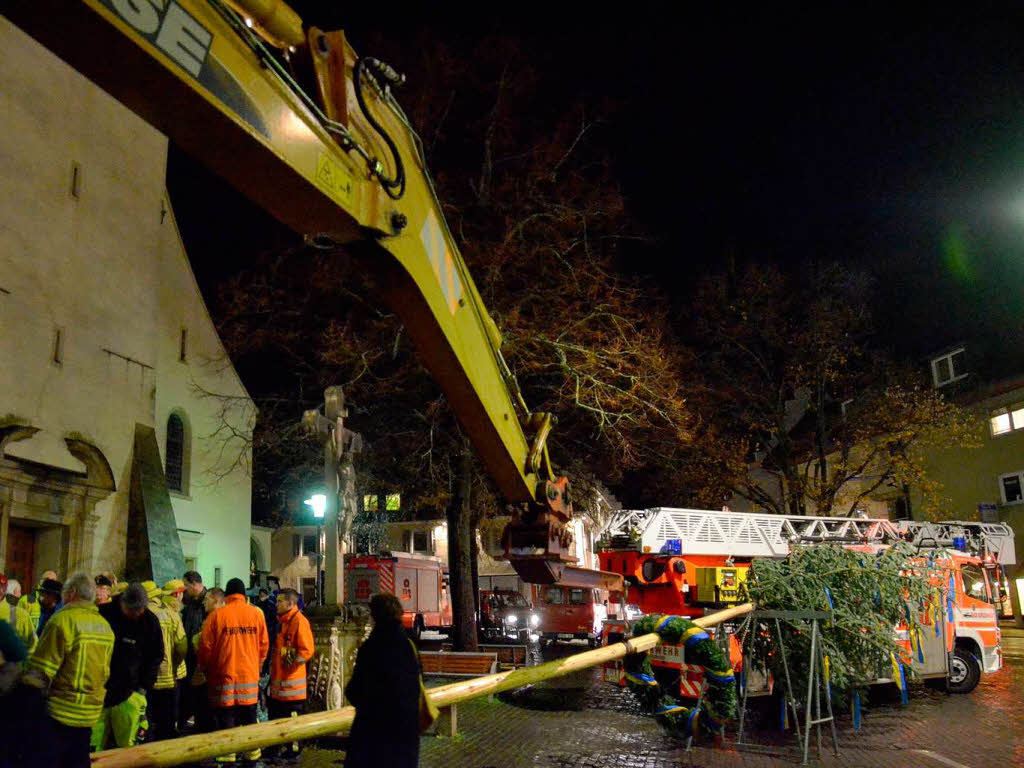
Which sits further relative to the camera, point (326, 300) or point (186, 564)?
point (186, 564)

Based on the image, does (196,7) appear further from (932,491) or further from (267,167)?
(932,491)

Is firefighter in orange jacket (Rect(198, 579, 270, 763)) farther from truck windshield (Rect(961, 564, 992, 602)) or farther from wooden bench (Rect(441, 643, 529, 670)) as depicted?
truck windshield (Rect(961, 564, 992, 602))

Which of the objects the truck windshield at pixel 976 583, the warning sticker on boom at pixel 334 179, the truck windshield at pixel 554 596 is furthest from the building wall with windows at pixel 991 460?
the warning sticker on boom at pixel 334 179

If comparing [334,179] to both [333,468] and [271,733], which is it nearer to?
[271,733]

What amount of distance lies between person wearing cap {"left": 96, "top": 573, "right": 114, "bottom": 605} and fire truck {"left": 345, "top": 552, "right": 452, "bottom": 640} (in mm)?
15656

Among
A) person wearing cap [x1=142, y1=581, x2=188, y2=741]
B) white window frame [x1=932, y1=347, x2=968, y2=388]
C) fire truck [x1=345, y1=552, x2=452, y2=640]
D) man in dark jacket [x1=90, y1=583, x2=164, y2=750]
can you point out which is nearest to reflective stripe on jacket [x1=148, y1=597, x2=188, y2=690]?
person wearing cap [x1=142, y1=581, x2=188, y2=741]

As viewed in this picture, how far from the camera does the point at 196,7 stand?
331 cm

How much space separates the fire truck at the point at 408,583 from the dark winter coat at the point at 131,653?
19022 millimetres

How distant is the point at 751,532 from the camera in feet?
55.1

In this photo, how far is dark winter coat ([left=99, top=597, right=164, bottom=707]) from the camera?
21.3ft

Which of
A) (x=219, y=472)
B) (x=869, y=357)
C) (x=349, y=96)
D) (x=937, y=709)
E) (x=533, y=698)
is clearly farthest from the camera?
(x=869, y=357)

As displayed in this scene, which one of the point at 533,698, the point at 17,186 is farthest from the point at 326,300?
the point at 533,698

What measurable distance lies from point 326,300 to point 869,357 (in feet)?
66.4

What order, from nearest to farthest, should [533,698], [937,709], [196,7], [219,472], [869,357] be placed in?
[196,7] → [937,709] → [533,698] → [219,472] → [869,357]
